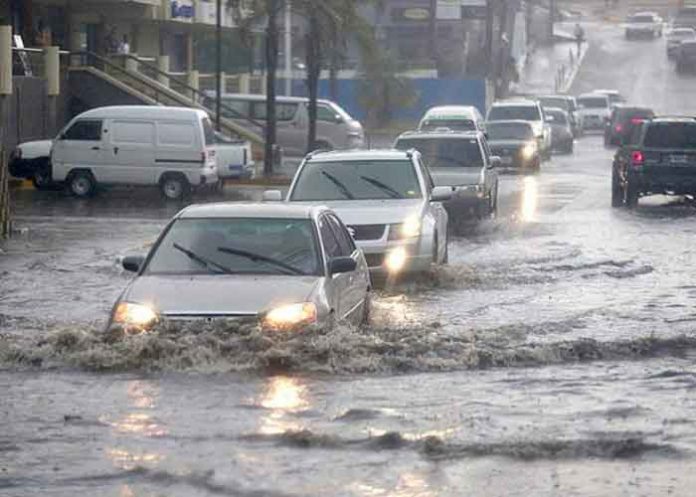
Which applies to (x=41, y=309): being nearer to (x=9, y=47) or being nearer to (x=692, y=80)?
(x=9, y=47)

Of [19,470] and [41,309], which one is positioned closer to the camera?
[19,470]

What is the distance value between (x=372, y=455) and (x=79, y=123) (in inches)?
1041

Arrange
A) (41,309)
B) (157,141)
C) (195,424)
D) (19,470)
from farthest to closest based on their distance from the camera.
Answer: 1. (157,141)
2. (41,309)
3. (195,424)
4. (19,470)

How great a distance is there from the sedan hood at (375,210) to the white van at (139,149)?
1473cm

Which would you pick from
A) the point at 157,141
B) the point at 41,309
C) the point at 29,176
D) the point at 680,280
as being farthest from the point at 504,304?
the point at 29,176

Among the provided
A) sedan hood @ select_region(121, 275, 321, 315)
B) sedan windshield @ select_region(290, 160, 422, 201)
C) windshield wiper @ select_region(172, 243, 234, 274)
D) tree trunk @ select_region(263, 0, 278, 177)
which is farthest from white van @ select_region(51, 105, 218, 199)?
sedan hood @ select_region(121, 275, 321, 315)

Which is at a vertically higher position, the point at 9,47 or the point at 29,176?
the point at 9,47

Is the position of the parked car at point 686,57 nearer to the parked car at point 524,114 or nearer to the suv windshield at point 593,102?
the suv windshield at point 593,102

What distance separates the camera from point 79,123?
117 feet

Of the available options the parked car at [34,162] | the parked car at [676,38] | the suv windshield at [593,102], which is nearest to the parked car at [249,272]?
the parked car at [34,162]

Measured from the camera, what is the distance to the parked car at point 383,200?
20.1 m

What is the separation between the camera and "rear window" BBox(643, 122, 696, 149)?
33.0 meters

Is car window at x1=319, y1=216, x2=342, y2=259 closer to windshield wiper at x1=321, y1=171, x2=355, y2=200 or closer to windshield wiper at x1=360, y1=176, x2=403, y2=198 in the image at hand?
windshield wiper at x1=321, y1=171, x2=355, y2=200

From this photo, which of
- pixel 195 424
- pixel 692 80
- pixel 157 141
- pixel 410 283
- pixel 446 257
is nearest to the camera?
pixel 195 424
